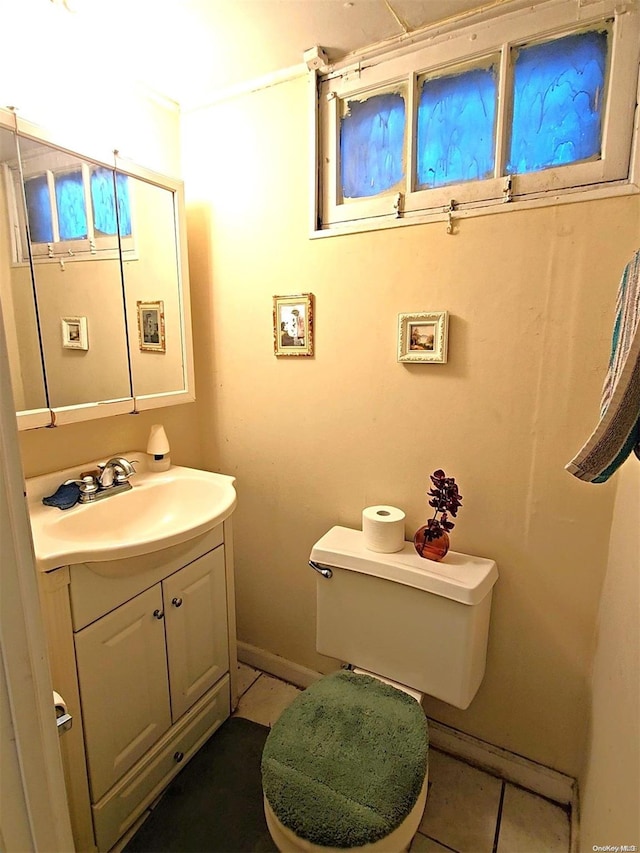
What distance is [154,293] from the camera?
5.11 feet

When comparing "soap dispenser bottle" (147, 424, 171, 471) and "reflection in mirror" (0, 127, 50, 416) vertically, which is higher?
"reflection in mirror" (0, 127, 50, 416)

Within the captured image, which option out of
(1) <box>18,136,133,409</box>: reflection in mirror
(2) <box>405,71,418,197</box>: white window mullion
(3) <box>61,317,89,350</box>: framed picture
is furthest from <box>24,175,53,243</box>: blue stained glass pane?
(2) <box>405,71,418,197</box>: white window mullion

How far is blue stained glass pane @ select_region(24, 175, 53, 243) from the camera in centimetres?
120

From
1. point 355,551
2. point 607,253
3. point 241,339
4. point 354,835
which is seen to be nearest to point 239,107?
point 241,339

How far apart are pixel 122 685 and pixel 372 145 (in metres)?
1.71

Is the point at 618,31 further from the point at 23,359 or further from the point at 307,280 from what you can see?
the point at 23,359

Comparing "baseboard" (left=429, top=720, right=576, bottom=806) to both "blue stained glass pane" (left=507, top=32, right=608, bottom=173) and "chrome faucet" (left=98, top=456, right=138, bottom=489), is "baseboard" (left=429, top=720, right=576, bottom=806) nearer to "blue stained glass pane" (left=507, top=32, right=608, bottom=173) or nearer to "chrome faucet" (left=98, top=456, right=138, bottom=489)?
"chrome faucet" (left=98, top=456, right=138, bottom=489)

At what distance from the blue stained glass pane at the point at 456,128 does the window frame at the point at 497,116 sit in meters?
0.02

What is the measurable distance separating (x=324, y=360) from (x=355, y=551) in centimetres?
63

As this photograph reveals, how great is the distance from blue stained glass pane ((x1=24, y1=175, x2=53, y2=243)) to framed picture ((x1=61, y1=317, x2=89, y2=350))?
0.23m

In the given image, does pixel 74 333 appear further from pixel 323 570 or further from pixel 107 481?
pixel 323 570

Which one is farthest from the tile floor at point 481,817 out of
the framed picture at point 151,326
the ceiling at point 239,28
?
the ceiling at point 239,28

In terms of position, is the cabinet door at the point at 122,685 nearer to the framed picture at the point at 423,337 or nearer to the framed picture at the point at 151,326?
the framed picture at the point at 151,326

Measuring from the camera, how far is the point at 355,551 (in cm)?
135
